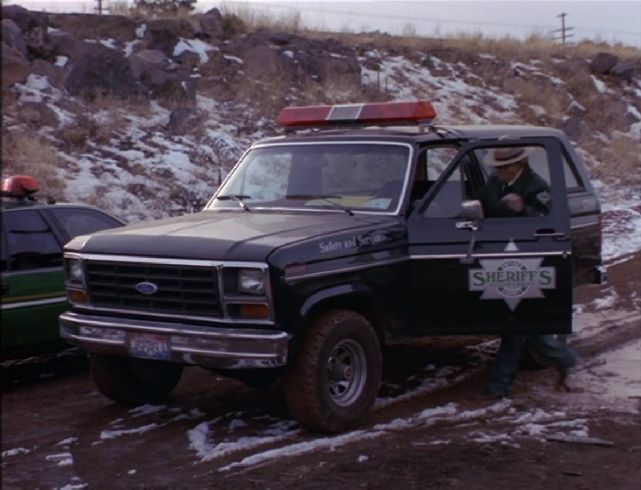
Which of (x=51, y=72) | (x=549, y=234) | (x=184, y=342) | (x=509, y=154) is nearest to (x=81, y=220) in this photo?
(x=184, y=342)

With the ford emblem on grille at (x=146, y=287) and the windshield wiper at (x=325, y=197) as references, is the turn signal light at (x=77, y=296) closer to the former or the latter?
the ford emblem on grille at (x=146, y=287)

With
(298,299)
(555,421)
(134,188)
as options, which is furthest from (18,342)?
(134,188)

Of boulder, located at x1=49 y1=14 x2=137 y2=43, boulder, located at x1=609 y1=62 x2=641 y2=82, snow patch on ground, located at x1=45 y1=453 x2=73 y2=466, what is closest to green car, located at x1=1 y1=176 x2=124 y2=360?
snow patch on ground, located at x1=45 y1=453 x2=73 y2=466

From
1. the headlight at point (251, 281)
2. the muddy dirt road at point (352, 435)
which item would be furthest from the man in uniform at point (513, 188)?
the headlight at point (251, 281)

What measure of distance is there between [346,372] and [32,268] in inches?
98.7

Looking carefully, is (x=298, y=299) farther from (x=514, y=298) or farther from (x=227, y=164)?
(x=227, y=164)

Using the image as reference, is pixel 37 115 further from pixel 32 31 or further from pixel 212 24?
pixel 212 24

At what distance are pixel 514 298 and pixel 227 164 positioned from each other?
34.9 ft

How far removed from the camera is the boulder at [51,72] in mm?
18406

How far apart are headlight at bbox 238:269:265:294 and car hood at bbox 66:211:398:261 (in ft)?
0.25

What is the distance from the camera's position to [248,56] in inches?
930

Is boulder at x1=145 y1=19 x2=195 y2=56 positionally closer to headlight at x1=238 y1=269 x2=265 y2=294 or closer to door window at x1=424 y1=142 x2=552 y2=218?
door window at x1=424 y1=142 x2=552 y2=218

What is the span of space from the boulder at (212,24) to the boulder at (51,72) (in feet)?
20.4

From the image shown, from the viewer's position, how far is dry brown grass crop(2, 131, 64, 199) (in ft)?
45.3
